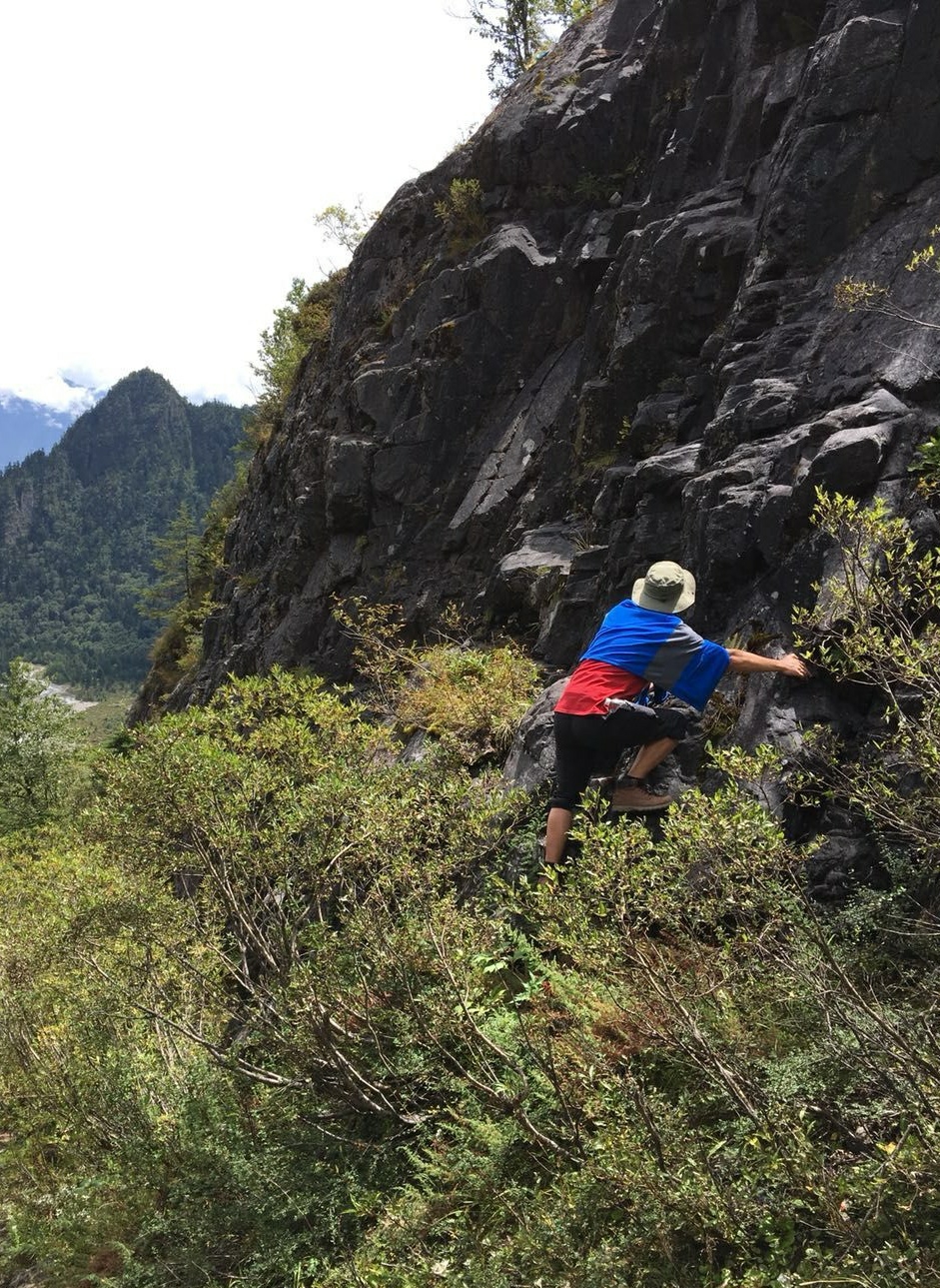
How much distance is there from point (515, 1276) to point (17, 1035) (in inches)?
266

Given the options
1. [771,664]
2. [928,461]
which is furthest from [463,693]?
[928,461]

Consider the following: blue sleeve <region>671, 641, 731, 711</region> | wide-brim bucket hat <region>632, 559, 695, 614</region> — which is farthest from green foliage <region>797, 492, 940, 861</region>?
wide-brim bucket hat <region>632, 559, 695, 614</region>

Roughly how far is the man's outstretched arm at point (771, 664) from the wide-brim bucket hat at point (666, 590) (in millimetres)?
532

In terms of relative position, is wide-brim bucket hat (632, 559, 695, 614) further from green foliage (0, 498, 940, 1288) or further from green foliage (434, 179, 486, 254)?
green foliage (434, 179, 486, 254)

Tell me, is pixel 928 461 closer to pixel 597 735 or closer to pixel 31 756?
pixel 597 735

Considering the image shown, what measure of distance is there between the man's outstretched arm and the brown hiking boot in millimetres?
1104

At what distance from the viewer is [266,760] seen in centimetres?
659

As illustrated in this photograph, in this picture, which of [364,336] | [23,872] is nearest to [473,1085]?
[23,872]

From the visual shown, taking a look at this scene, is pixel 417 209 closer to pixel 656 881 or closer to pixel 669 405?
pixel 669 405

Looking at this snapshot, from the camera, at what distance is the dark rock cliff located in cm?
705

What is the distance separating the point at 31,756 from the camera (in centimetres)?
2633

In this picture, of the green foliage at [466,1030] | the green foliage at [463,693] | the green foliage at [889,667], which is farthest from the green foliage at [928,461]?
the green foliage at [463,693]

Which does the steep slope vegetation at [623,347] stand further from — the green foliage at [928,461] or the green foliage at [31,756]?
the green foliage at [31,756]

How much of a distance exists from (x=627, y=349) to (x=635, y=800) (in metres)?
7.78
